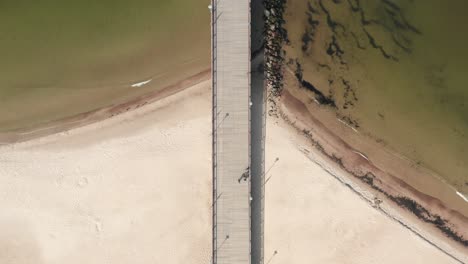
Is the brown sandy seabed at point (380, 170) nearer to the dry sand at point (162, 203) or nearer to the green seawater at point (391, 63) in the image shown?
the green seawater at point (391, 63)

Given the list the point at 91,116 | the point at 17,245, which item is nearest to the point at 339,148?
the point at 91,116

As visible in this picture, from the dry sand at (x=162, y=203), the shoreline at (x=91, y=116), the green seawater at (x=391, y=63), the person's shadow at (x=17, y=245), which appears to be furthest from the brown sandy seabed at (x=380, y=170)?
the person's shadow at (x=17, y=245)

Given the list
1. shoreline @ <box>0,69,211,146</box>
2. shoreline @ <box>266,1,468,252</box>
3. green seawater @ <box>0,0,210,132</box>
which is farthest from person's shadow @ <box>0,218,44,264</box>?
shoreline @ <box>266,1,468,252</box>

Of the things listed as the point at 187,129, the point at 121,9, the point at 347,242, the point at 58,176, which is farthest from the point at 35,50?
the point at 347,242

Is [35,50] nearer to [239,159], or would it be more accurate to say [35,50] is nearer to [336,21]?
[239,159]

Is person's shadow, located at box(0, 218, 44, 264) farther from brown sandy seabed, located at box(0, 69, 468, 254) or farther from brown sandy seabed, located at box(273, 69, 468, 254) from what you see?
brown sandy seabed, located at box(273, 69, 468, 254)

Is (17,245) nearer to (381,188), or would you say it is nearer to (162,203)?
(162,203)
